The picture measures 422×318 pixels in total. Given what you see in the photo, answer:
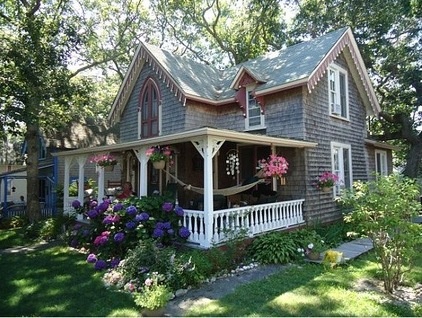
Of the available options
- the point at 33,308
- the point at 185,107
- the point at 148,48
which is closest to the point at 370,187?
the point at 33,308

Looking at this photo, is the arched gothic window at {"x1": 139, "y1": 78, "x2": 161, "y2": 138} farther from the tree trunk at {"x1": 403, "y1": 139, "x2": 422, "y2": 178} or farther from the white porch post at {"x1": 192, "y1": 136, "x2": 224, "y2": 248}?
the tree trunk at {"x1": 403, "y1": 139, "x2": 422, "y2": 178}

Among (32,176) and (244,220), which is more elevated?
(32,176)

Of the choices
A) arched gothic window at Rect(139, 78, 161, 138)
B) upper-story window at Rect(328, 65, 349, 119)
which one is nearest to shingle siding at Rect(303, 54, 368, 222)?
upper-story window at Rect(328, 65, 349, 119)

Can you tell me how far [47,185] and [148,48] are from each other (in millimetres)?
13319

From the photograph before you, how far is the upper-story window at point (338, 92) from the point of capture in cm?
1150

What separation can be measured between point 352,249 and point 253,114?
5438 millimetres

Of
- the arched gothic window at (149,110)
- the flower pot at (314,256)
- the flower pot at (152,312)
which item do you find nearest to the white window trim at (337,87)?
the flower pot at (314,256)

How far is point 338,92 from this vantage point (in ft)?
38.9

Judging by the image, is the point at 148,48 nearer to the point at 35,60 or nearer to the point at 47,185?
the point at 35,60

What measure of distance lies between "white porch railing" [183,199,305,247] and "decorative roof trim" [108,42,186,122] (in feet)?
15.9

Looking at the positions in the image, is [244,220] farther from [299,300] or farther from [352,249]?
[299,300]

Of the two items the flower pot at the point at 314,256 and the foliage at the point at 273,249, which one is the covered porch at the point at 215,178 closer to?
the foliage at the point at 273,249

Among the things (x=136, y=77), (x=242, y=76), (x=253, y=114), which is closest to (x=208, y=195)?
(x=253, y=114)

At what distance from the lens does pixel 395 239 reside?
5.21m
